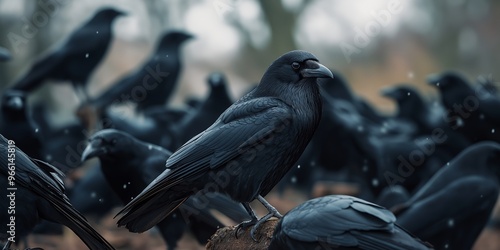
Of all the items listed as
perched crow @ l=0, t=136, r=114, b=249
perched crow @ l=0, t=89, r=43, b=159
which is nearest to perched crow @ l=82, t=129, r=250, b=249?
perched crow @ l=0, t=136, r=114, b=249

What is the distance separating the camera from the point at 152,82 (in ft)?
32.0

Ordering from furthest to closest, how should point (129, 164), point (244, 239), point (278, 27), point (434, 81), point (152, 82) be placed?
1. point (278, 27)
2. point (152, 82)
3. point (434, 81)
4. point (129, 164)
5. point (244, 239)

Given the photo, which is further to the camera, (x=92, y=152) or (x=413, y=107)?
(x=413, y=107)

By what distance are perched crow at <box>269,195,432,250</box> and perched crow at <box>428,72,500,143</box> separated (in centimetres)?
470

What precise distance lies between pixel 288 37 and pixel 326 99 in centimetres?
1708

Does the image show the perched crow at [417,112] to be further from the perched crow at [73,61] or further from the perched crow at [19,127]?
the perched crow at [19,127]

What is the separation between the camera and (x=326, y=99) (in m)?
8.66

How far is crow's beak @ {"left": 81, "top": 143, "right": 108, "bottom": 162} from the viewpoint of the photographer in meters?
5.49

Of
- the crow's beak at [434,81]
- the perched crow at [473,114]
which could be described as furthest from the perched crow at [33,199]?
the crow's beak at [434,81]

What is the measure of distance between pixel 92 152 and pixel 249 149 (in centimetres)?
148


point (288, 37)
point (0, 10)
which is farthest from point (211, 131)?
point (288, 37)

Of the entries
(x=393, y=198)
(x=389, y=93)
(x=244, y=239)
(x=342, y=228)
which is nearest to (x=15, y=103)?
(x=393, y=198)

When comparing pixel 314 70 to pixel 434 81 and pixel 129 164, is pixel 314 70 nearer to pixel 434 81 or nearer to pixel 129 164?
pixel 129 164

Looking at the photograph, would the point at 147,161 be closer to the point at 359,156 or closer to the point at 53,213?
the point at 53,213
